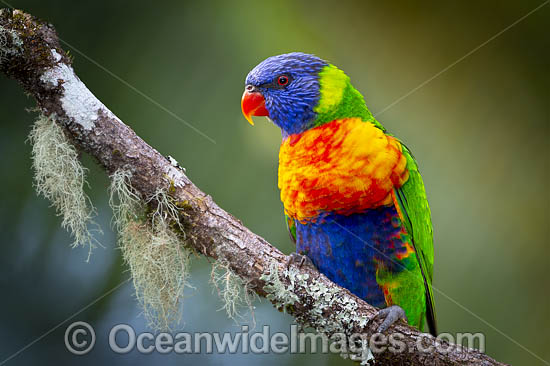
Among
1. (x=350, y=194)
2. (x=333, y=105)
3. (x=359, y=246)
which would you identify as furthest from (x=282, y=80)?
(x=359, y=246)

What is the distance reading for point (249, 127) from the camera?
3367mm

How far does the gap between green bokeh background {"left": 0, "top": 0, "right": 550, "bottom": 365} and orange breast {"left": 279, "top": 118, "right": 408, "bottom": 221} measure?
96cm

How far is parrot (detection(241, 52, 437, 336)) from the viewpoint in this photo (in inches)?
92.2

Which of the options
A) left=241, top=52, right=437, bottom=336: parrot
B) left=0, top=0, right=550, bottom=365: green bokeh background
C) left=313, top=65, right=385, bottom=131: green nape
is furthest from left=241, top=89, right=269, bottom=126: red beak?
left=0, top=0, right=550, bottom=365: green bokeh background

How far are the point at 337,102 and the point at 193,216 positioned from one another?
3.55ft

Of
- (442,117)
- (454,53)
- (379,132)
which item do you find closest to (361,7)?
(454,53)

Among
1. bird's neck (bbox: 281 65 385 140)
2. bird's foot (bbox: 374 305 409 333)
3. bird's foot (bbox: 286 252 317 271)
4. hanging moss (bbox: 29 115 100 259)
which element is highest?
bird's neck (bbox: 281 65 385 140)

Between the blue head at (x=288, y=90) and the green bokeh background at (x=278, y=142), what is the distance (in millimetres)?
626

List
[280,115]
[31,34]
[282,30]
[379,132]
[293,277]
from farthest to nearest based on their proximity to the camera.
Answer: [282,30]
[280,115]
[379,132]
[293,277]
[31,34]

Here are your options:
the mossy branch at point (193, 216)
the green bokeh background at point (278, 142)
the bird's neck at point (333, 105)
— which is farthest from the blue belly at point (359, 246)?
the green bokeh background at point (278, 142)

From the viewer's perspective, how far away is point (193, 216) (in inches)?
79.9

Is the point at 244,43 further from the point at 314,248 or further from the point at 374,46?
the point at 314,248

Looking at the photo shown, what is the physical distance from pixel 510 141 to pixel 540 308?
1.33 meters

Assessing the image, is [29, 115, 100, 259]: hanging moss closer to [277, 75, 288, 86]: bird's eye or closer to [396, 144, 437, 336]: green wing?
[277, 75, 288, 86]: bird's eye
